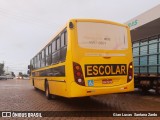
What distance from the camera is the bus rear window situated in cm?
904

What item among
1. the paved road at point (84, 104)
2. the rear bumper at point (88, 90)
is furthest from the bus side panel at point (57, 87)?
the rear bumper at point (88, 90)

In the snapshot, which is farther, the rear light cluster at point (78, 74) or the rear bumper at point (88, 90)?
the rear light cluster at point (78, 74)

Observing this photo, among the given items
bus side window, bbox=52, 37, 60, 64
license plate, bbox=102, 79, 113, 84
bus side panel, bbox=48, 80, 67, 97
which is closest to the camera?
license plate, bbox=102, 79, 113, 84

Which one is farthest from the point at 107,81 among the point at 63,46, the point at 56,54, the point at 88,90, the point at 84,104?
the point at 56,54

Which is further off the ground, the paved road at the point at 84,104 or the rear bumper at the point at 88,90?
the rear bumper at the point at 88,90

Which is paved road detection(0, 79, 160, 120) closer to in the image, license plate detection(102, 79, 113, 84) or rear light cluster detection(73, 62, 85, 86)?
license plate detection(102, 79, 113, 84)

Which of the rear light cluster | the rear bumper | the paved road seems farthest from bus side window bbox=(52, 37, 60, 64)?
the rear bumper

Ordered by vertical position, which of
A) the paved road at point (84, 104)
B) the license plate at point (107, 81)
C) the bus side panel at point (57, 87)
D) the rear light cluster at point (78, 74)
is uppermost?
the rear light cluster at point (78, 74)

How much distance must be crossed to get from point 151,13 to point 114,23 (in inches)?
161

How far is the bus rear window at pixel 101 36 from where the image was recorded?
9.04 metres

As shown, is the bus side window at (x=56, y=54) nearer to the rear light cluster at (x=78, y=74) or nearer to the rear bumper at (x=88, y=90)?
the rear light cluster at (x=78, y=74)

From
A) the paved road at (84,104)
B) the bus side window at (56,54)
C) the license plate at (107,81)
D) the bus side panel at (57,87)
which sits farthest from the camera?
the bus side window at (56,54)

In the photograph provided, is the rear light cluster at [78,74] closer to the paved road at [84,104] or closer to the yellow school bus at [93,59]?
the yellow school bus at [93,59]

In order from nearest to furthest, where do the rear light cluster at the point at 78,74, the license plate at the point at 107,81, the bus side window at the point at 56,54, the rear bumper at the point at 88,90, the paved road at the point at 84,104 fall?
the rear bumper at the point at 88,90 < the rear light cluster at the point at 78,74 < the license plate at the point at 107,81 < the paved road at the point at 84,104 < the bus side window at the point at 56,54
